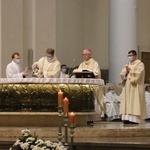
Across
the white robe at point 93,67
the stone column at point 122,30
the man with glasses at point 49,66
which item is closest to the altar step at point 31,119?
the man with glasses at point 49,66

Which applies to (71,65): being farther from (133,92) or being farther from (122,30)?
(133,92)

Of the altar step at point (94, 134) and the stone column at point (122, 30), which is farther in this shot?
the stone column at point (122, 30)

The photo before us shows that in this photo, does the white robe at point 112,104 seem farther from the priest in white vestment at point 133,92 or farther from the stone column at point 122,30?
the priest in white vestment at point 133,92

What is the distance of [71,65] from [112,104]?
13.9 feet

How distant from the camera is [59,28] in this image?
19.5 m

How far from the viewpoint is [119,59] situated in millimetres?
16938

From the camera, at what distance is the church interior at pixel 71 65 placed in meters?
10.1

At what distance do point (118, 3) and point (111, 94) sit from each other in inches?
118

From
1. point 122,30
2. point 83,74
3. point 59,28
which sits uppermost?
point 59,28

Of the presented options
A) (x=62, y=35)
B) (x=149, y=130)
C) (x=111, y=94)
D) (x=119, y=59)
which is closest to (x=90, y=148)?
(x=149, y=130)

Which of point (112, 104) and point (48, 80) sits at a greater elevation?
point (48, 80)

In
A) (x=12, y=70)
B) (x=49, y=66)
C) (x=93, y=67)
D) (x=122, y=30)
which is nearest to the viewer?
(x=49, y=66)

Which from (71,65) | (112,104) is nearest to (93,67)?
(112,104)

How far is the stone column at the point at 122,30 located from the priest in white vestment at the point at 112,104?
1.38 m
